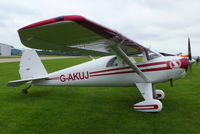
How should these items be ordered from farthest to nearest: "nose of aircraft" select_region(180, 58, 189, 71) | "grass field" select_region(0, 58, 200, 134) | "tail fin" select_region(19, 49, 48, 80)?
"tail fin" select_region(19, 49, 48, 80) < "nose of aircraft" select_region(180, 58, 189, 71) < "grass field" select_region(0, 58, 200, 134)

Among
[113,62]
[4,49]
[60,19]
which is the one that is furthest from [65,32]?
[4,49]

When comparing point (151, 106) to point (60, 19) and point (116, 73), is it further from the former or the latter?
point (60, 19)

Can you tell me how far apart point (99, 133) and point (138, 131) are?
2.73 ft

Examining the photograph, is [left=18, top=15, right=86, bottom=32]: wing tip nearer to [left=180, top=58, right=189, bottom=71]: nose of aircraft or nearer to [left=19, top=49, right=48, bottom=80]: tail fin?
[left=180, top=58, right=189, bottom=71]: nose of aircraft

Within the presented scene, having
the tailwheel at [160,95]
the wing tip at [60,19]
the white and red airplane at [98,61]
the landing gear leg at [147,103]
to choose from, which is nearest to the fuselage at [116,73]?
the white and red airplane at [98,61]

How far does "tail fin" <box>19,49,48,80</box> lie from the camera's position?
5.88m

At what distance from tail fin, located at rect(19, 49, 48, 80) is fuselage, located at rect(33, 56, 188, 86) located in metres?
0.63

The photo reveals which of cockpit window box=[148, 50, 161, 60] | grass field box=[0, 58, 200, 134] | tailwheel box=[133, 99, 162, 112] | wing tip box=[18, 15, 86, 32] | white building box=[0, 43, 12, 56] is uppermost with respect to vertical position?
white building box=[0, 43, 12, 56]

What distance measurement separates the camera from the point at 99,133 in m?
3.23

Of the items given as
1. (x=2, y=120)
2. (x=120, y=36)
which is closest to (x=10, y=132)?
(x=2, y=120)

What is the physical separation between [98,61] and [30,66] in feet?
9.12

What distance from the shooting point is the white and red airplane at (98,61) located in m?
2.50

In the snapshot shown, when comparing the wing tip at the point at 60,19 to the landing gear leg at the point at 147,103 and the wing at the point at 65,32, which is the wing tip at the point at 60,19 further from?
the landing gear leg at the point at 147,103

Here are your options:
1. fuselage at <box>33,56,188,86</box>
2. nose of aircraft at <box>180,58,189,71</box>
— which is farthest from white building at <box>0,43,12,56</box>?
nose of aircraft at <box>180,58,189,71</box>
